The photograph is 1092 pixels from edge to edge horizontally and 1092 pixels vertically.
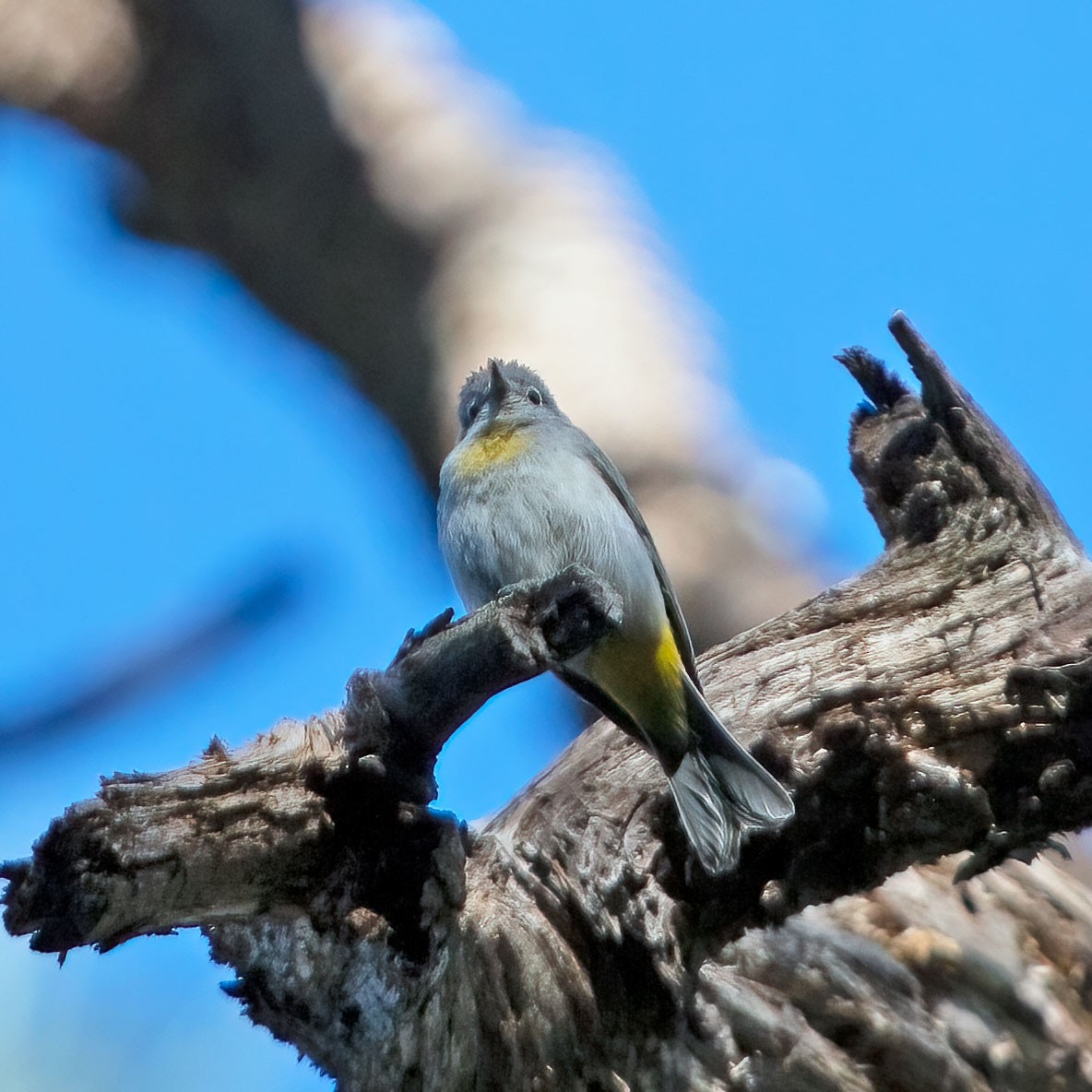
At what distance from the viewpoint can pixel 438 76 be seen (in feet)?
20.8

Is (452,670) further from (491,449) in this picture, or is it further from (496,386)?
(496,386)

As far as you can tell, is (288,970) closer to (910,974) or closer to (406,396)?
(910,974)

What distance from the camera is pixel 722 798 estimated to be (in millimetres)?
3053

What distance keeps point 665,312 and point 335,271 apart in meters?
1.51

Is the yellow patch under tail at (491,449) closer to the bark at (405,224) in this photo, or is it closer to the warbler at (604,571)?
the warbler at (604,571)

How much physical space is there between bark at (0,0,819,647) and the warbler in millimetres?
1432

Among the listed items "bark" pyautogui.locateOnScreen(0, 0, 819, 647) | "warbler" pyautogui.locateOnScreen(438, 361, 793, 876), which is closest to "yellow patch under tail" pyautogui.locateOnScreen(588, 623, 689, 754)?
"warbler" pyautogui.locateOnScreen(438, 361, 793, 876)

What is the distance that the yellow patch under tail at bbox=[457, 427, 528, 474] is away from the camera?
3928mm

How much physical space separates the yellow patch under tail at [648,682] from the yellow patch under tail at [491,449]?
2.34 ft

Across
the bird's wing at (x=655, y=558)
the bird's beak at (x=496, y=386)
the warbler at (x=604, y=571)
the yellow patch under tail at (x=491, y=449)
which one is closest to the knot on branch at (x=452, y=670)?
the warbler at (x=604, y=571)

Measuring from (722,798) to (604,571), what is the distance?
84 centimetres

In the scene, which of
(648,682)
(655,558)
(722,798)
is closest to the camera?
(722,798)

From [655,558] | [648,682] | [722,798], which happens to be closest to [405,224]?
[655,558]

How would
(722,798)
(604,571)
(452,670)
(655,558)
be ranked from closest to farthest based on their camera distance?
(452,670)
(722,798)
(604,571)
(655,558)
